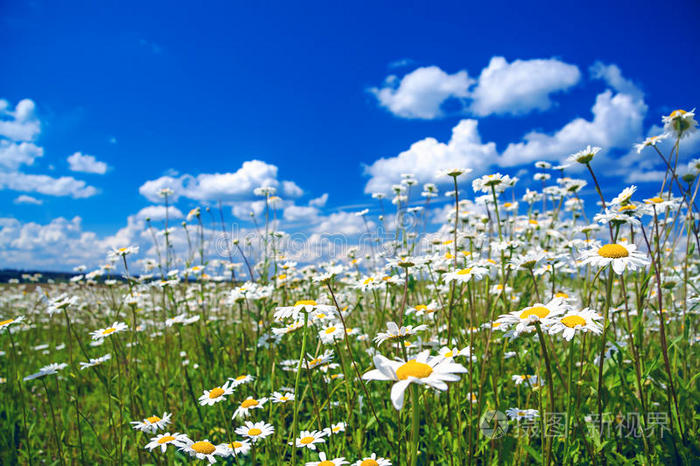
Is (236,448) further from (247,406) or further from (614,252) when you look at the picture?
(614,252)

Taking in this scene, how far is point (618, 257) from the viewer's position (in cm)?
178

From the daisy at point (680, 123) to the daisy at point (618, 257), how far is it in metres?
1.38

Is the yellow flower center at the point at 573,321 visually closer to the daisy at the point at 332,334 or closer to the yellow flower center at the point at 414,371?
the yellow flower center at the point at 414,371

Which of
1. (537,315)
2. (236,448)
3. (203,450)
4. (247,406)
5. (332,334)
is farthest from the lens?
(332,334)

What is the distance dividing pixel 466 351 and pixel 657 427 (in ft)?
4.47

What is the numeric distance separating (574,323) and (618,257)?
0.45 meters

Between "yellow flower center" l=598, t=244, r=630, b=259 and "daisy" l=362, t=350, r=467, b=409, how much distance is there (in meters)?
1.15

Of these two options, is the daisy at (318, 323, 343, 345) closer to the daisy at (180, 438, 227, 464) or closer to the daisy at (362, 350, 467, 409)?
the daisy at (180, 438, 227, 464)

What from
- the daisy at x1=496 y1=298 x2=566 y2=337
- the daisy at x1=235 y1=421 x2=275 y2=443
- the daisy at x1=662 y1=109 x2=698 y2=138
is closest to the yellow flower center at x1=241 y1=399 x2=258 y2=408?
the daisy at x1=235 y1=421 x2=275 y2=443

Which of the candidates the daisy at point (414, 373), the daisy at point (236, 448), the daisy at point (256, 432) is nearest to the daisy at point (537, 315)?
the daisy at point (414, 373)

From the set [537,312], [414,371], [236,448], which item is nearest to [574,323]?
[537,312]

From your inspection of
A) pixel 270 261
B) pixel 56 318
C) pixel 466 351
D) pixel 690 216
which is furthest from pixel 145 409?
pixel 56 318

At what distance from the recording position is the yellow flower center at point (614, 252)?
1785mm

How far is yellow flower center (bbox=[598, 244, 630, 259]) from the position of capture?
70.3 inches
